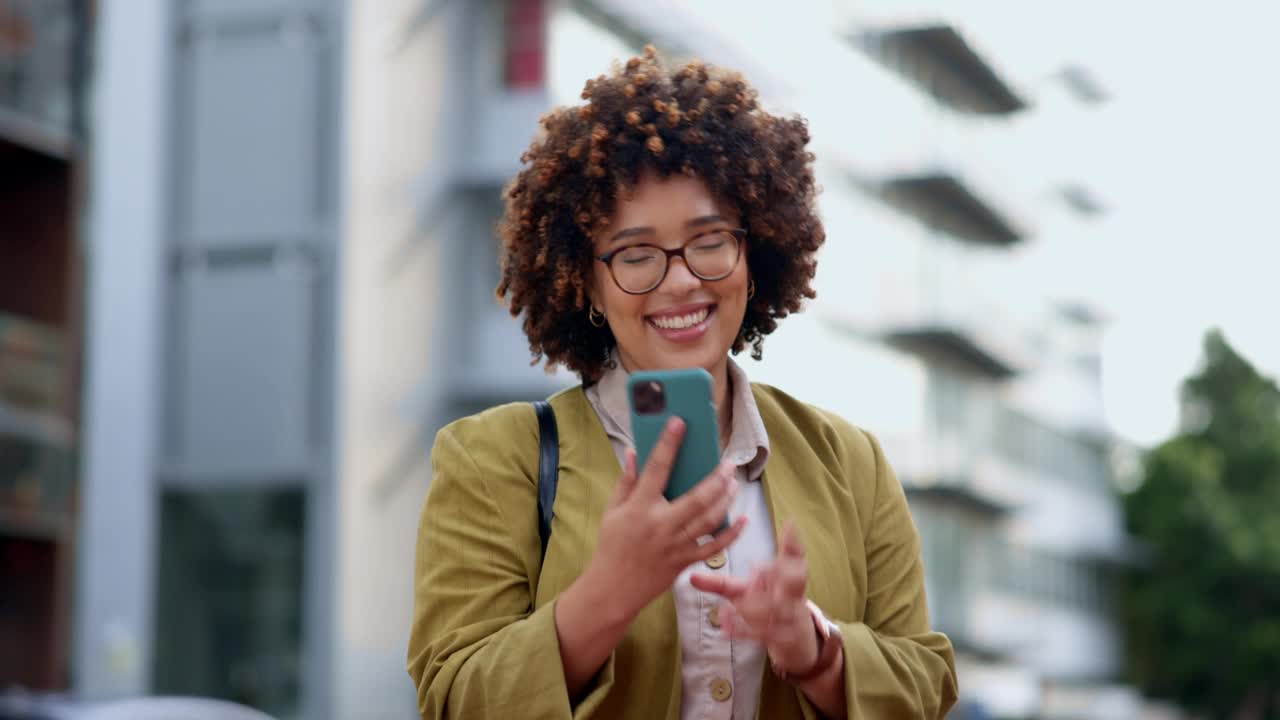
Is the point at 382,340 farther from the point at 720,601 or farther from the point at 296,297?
the point at 720,601

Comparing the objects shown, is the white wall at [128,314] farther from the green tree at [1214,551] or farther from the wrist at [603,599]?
the green tree at [1214,551]

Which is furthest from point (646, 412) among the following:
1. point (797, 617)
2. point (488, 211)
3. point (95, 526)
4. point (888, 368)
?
point (888, 368)

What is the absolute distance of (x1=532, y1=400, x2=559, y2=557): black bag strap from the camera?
308cm

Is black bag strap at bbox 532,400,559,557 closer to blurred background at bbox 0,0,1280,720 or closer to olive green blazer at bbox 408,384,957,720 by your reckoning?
olive green blazer at bbox 408,384,957,720

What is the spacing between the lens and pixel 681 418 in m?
2.73

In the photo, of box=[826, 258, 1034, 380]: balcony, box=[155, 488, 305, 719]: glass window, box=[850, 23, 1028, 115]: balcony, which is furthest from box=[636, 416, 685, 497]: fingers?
box=[850, 23, 1028, 115]: balcony

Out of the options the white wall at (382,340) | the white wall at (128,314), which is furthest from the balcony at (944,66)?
the white wall at (128,314)

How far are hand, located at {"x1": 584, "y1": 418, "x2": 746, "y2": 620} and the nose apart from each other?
16.7 inches

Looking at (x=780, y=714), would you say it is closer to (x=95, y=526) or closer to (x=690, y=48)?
(x=95, y=526)

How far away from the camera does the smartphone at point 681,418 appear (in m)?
2.72

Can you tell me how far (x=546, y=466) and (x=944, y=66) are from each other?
39566mm

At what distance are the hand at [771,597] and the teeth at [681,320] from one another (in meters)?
0.46

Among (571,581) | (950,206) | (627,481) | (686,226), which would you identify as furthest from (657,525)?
(950,206)

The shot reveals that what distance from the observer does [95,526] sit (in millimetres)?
24453
